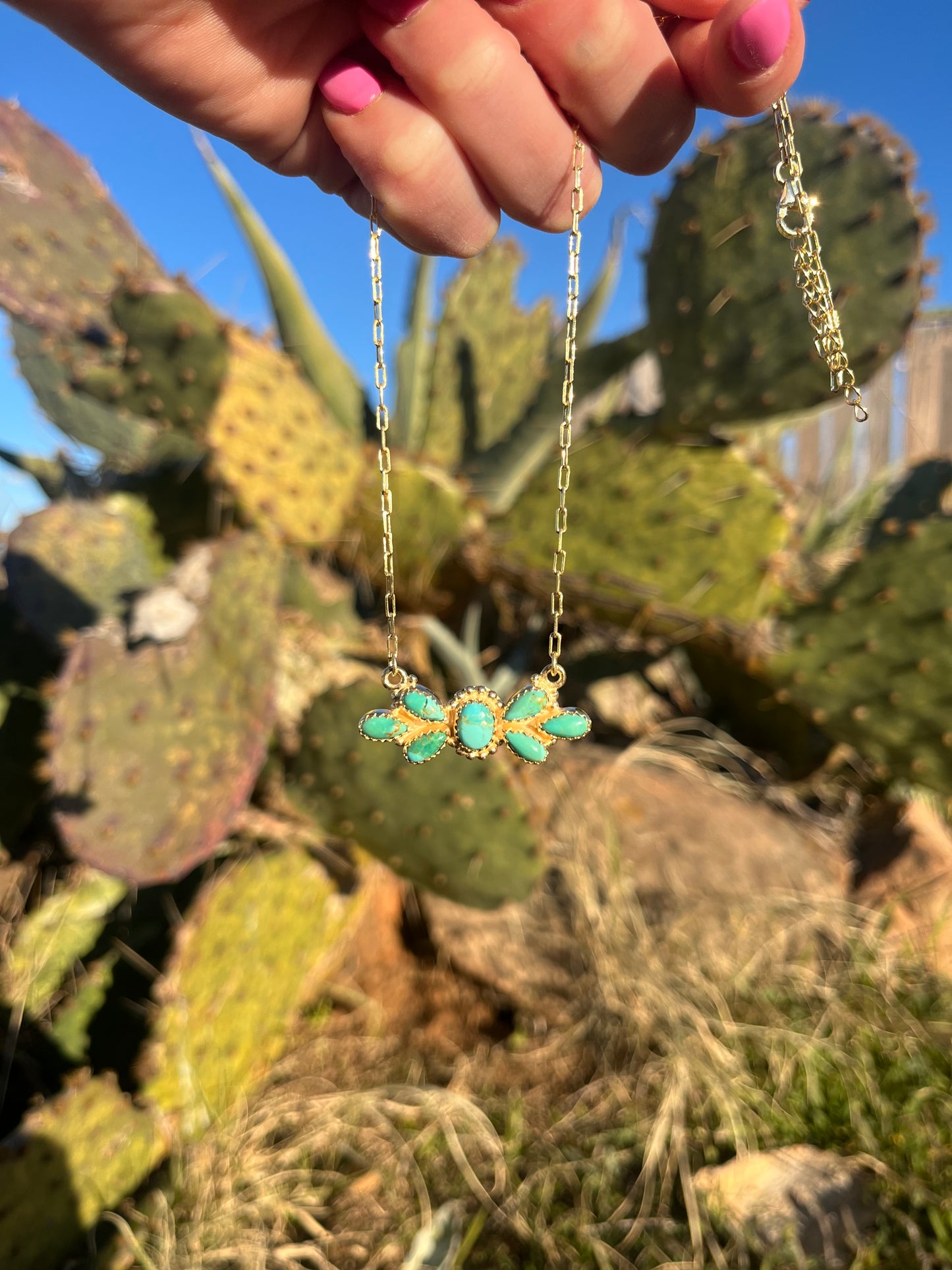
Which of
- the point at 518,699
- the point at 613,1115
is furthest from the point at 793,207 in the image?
the point at 613,1115

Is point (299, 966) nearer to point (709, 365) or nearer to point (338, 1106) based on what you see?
point (338, 1106)

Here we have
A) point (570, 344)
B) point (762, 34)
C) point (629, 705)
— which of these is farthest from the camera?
point (629, 705)

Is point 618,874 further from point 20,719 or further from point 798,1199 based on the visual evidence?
point 20,719

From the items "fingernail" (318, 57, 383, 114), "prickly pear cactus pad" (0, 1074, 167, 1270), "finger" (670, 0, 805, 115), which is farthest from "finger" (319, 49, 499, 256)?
"prickly pear cactus pad" (0, 1074, 167, 1270)

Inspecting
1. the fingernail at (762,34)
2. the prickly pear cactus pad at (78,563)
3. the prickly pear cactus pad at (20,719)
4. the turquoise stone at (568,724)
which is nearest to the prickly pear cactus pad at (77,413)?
the prickly pear cactus pad at (78,563)

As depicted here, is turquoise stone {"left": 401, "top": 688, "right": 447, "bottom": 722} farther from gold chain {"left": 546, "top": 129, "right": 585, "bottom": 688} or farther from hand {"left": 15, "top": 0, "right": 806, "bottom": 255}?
hand {"left": 15, "top": 0, "right": 806, "bottom": 255}

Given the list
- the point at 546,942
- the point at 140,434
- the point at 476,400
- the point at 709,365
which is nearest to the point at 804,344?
the point at 709,365
